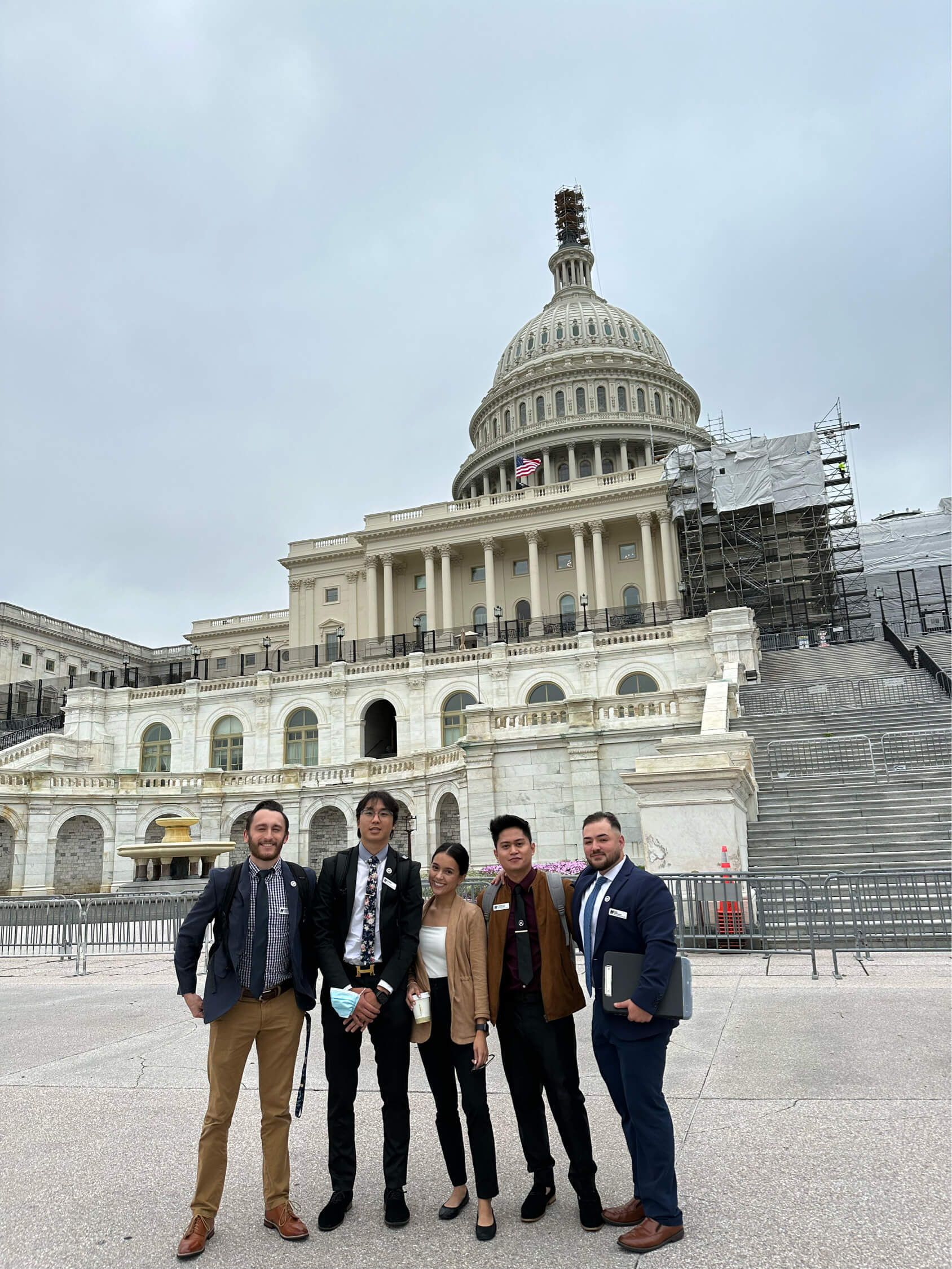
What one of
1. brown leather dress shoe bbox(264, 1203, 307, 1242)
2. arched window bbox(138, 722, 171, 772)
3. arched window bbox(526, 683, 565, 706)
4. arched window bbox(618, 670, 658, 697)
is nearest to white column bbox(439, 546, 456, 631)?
arched window bbox(526, 683, 565, 706)

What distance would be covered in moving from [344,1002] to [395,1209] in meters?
1.08

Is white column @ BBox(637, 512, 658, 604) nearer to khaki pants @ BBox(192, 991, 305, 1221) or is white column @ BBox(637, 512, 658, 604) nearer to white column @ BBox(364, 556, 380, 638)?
white column @ BBox(364, 556, 380, 638)

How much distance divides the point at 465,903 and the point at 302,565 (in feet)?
212

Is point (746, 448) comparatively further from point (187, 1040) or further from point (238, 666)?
point (187, 1040)

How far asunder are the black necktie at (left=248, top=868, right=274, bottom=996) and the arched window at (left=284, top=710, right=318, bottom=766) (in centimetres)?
4114

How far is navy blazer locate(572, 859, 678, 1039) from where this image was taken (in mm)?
4711

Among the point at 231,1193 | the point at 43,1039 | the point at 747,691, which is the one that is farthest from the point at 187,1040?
the point at 747,691

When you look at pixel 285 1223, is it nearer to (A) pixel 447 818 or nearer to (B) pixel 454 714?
(A) pixel 447 818

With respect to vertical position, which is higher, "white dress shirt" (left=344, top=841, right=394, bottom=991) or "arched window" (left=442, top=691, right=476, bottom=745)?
"arched window" (left=442, top=691, right=476, bottom=745)

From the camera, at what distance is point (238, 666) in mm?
79688

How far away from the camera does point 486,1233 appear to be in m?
4.63

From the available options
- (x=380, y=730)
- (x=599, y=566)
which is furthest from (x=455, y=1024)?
(x=599, y=566)

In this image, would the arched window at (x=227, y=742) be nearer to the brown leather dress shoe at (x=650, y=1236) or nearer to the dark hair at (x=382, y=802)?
the dark hair at (x=382, y=802)

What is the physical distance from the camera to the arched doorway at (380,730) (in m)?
46.2
